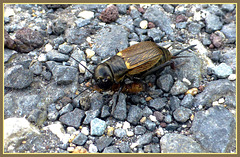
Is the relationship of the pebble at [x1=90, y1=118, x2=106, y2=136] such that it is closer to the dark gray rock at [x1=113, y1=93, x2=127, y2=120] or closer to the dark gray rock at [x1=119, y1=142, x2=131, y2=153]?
the dark gray rock at [x1=113, y1=93, x2=127, y2=120]

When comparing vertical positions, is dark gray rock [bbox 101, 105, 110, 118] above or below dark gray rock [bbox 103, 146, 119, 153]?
above

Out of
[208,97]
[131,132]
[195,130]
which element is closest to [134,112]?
[131,132]

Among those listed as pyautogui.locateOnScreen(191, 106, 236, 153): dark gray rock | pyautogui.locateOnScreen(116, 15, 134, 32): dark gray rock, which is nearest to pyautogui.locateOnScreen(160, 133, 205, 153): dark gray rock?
pyautogui.locateOnScreen(191, 106, 236, 153): dark gray rock

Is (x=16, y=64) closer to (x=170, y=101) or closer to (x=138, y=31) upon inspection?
(x=138, y=31)

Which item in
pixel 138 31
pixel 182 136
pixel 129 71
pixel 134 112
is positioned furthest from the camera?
pixel 138 31

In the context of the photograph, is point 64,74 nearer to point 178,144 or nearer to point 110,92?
point 110,92

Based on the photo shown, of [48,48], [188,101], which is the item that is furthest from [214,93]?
[48,48]
